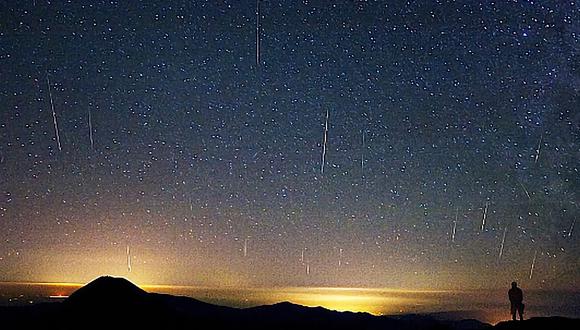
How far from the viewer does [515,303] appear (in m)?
22.8

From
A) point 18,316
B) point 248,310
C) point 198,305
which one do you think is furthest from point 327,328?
point 18,316

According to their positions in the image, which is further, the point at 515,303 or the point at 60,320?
the point at 60,320

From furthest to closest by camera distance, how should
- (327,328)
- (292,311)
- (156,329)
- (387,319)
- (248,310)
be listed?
1. (292,311)
2. (248,310)
3. (387,319)
4. (327,328)
5. (156,329)

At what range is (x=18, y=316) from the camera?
5588cm

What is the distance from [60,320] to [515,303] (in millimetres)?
30469

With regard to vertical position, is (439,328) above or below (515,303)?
below

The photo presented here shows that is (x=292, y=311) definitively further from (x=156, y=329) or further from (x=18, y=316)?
(x=156, y=329)

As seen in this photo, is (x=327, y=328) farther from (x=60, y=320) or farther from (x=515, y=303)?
(x=515, y=303)

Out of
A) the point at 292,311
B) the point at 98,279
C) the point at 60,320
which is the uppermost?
the point at 98,279

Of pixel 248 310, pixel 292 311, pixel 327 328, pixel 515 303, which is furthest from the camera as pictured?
pixel 292 311

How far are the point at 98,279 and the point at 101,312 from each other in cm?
449

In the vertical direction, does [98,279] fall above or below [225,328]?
above

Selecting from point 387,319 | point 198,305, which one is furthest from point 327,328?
point 198,305

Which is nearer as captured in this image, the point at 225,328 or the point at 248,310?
the point at 225,328
